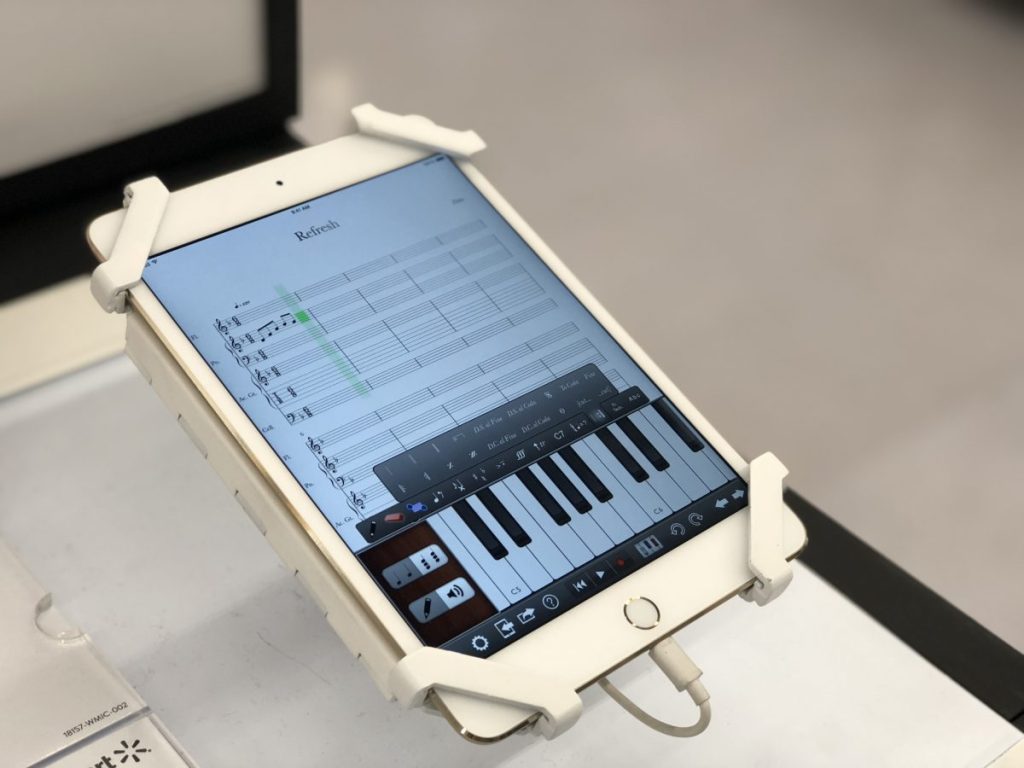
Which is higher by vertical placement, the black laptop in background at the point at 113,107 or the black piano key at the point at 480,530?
the black laptop in background at the point at 113,107

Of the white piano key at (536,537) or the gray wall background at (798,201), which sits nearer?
the white piano key at (536,537)

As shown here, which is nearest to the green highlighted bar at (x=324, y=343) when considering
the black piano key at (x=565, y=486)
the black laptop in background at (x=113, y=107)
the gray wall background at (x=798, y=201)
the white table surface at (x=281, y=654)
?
the black piano key at (x=565, y=486)

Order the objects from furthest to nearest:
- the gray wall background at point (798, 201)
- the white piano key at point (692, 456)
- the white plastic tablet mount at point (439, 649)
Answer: the gray wall background at point (798, 201)
the white piano key at point (692, 456)
the white plastic tablet mount at point (439, 649)

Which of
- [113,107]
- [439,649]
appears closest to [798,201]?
[113,107]

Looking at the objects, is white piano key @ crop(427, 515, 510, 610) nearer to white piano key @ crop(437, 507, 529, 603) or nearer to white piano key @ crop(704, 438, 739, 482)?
white piano key @ crop(437, 507, 529, 603)

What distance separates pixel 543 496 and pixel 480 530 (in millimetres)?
40

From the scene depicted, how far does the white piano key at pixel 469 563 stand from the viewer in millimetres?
574

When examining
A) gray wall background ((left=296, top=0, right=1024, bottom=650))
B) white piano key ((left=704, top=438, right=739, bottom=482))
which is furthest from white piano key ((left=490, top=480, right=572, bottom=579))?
gray wall background ((left=296, top=0, right=1024, bottom=650))

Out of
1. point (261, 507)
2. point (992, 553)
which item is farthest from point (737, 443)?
point (261, 507)

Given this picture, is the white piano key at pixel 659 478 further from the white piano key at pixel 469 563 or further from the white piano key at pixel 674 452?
the white piano key at pixel 469 563

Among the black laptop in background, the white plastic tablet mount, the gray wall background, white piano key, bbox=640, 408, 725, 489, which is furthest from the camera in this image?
the gray wall background

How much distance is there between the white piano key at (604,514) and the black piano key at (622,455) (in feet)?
0.06

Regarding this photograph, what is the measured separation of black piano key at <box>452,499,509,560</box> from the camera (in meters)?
0.59

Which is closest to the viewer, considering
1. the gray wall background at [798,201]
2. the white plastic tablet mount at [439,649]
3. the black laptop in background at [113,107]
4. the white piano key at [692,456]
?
the white plastic tablet mount at [439,649]
